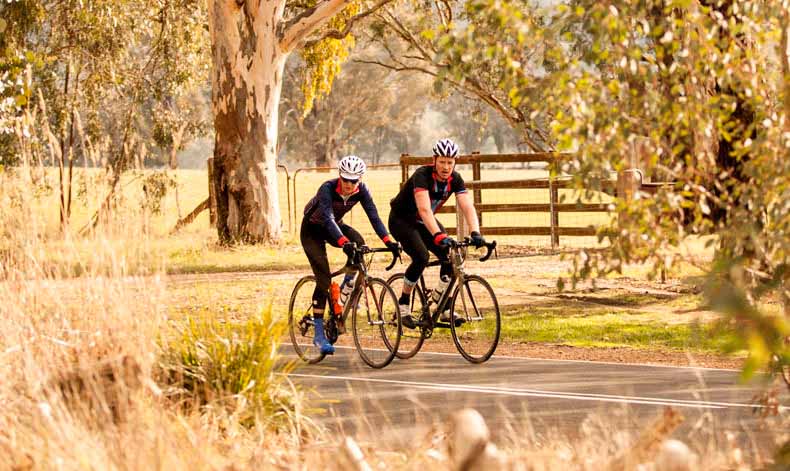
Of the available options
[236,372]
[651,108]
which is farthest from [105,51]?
[651,108]

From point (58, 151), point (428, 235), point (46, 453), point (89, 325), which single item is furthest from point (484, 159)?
point (46, 453)

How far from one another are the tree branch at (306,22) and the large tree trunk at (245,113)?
21 cm

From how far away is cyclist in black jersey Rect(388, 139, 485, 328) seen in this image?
11.9m

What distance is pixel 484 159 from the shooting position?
25.3 m

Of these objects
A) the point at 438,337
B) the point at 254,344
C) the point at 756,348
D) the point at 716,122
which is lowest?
the point at 438,337

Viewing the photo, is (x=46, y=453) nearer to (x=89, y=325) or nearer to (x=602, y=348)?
(x=89, y=325)

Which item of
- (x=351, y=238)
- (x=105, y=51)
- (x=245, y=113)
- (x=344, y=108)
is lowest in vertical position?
(x=351, y=238)

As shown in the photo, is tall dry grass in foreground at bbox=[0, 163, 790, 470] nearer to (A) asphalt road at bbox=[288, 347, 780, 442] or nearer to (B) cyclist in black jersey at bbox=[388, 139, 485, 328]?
(A) asphalt road at bbox=[288, 347, 780, 442]

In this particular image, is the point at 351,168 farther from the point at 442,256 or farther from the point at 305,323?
the point at 305,323

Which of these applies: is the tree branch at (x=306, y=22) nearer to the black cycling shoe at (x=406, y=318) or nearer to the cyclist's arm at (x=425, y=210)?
the cyclist's arm at (x=425, y=210)

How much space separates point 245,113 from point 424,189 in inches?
560

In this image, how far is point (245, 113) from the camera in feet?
84.4

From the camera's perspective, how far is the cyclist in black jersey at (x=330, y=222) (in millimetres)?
11586

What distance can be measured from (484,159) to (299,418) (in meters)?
18.2
